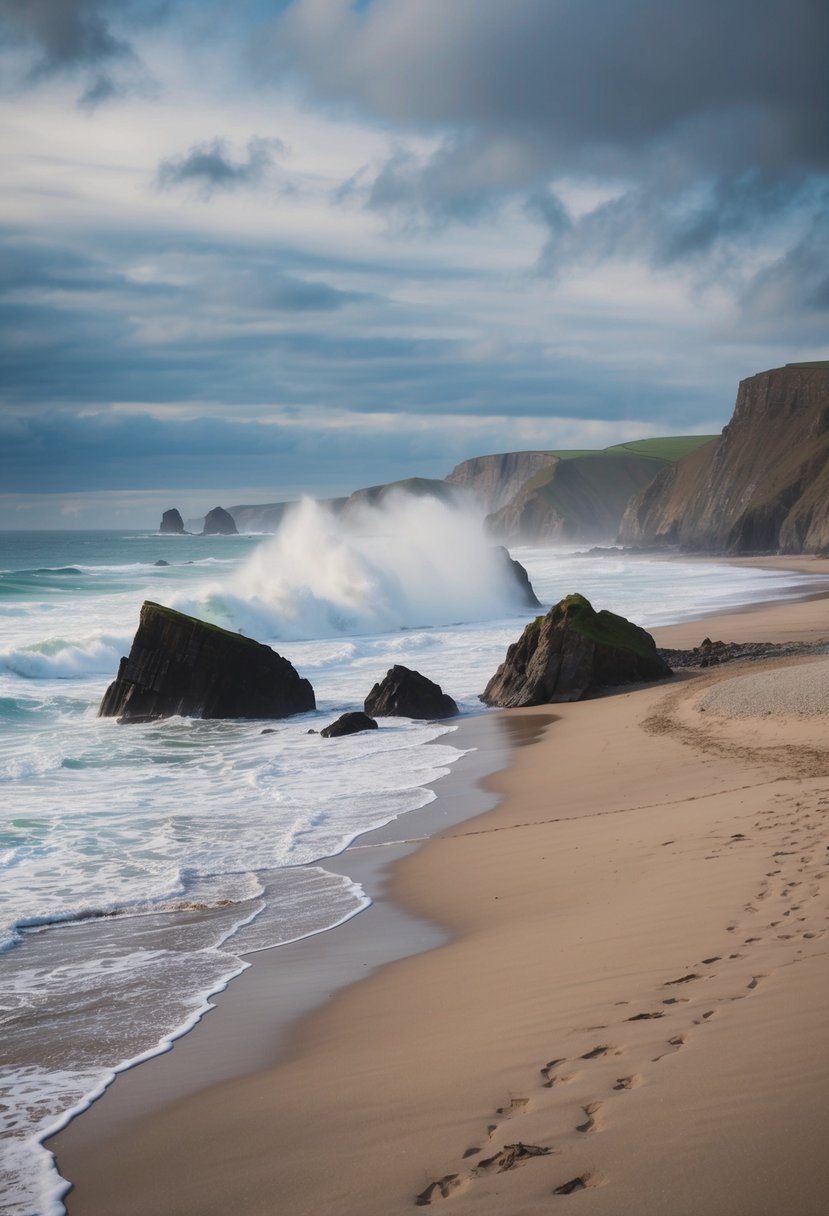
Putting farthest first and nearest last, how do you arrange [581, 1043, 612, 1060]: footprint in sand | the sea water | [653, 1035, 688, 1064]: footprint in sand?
the sea water, [581, 1043, 612, 1060]: footprint in sand, [653, 1035, 688, 1064]: footprint in sand

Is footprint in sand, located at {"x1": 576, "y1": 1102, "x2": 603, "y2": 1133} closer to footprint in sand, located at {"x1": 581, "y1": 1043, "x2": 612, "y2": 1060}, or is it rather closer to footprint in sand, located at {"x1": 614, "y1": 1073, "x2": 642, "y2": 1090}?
footprint in sand, located at {"x1": 614, "y1": 1073, "x2": 642, "y2": 1090}

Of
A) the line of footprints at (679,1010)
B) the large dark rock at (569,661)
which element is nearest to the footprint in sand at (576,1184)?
the line of footprints at (679,1010)

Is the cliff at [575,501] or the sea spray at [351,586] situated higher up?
the cliff at [575,501]

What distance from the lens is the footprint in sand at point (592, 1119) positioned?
3774 millimetres

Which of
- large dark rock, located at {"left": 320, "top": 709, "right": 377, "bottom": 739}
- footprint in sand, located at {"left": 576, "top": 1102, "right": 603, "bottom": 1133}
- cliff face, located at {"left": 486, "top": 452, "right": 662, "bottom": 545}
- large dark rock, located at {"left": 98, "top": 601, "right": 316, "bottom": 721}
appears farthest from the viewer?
cliff face, located at {"left": 486, "top": 452, "right": 662, "bottom": 545}

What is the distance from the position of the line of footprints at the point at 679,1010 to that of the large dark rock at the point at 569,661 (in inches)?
510

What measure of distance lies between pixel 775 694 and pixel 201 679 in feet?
37.0

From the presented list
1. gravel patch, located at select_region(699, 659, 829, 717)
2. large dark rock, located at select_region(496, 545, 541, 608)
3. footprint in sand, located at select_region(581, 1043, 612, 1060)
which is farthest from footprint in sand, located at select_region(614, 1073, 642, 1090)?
large dark rock, located at select_region(496, 545, 541, 608)

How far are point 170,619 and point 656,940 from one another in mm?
16690

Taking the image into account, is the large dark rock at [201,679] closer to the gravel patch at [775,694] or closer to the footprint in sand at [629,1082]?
the gravel patch at [775,694]

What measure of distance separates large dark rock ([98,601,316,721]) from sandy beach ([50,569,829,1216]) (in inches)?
469

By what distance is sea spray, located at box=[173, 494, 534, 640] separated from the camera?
36.8m

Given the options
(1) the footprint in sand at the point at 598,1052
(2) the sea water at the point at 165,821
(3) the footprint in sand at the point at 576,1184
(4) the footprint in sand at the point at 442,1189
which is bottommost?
(2) the sea water at the point at 165,821

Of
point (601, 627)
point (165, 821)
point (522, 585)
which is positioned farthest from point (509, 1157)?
point (522, 585)
